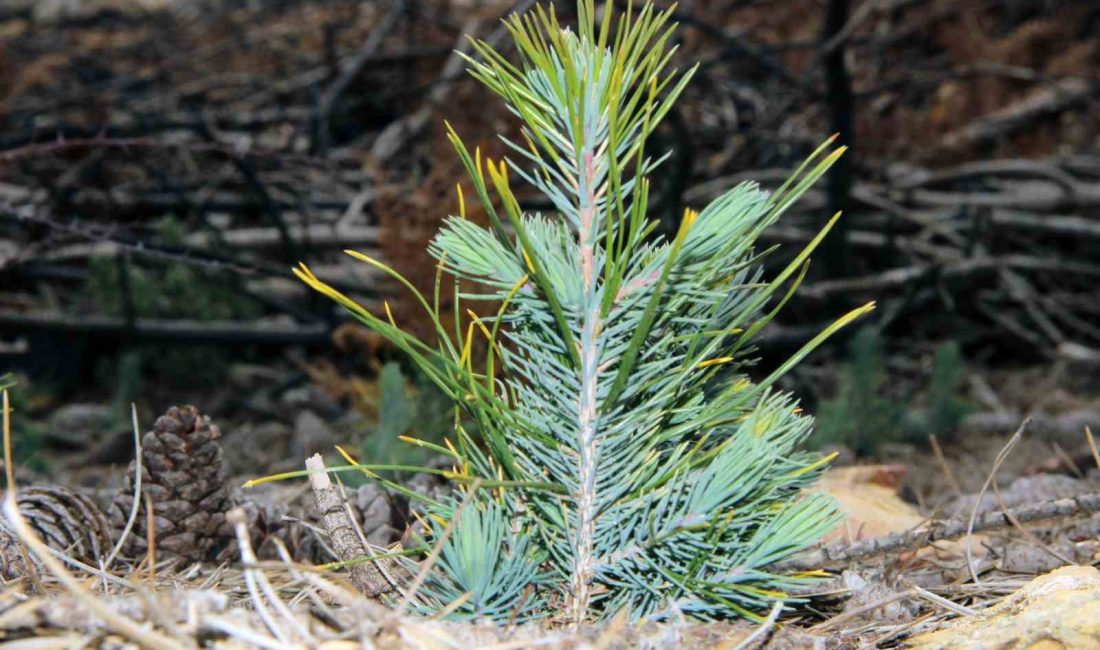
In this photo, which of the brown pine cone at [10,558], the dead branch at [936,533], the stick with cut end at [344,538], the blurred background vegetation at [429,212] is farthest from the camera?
the blurred background vegetation at [429,212]

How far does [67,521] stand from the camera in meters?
1.54

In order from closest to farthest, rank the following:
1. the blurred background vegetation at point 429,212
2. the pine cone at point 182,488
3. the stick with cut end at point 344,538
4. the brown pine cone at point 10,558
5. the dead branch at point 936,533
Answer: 1. the stick with cut end at point 344,538
2. the brown pine cone at point 10,558
3. the dead branch at point 936,533
4. the pine cone at point 182,488
5. the blurred background vegetation at point 429,212

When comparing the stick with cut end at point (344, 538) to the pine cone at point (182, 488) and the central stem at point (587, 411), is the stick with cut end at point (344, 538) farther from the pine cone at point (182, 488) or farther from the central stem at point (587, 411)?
the pine cone at point (182, 488)

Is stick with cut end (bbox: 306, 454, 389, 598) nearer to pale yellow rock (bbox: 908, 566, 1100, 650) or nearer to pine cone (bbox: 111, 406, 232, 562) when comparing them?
pine cone (bbox: 111, 406, 232, 562)

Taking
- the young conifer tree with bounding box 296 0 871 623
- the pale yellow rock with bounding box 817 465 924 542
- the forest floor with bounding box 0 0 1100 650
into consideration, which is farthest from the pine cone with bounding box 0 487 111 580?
the pale yellow rock with bounding box 817 465 924 542

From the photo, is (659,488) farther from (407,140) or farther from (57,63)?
(57,63)

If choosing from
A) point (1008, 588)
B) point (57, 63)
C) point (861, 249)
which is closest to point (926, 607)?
point (1008, 588)

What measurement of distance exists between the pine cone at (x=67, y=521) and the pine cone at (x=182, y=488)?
53mm

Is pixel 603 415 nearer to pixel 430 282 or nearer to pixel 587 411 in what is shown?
pixel 587 411

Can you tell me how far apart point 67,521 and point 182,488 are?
0.17 metres

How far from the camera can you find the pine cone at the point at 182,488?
5.28 ft

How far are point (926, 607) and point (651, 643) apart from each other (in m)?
0.50

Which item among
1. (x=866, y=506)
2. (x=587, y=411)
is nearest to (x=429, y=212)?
(x=866, y=506)

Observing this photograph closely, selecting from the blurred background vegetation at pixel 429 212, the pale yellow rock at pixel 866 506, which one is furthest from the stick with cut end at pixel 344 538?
the blurred background vegetation at pixel 429 212
